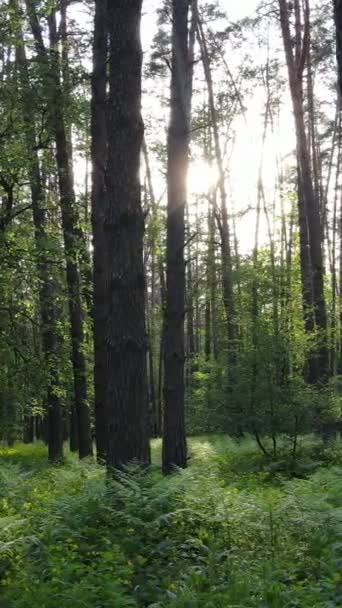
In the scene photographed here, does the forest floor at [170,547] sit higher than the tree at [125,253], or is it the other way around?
the tree at [125,253]

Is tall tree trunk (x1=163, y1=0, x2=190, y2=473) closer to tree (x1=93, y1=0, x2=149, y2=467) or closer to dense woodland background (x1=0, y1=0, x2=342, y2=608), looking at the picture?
dense woodland background (x1=0, y1=0, x2=342, y2=608)

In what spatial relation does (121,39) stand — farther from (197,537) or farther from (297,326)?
(297,326)

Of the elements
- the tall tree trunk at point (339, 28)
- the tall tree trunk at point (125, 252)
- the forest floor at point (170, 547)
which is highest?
the tall tree trunk at point (339, 28)

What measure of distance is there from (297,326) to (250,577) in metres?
10.8

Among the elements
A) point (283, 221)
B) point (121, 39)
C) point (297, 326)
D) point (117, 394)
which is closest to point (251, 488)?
point (117, 394)

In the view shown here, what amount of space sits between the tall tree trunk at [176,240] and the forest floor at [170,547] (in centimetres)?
396

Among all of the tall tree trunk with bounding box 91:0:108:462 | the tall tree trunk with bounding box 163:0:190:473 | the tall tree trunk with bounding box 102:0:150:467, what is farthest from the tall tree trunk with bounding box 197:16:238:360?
the tall tree trunk with bounding box 102:0:150:467

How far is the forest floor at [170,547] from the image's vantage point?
157 inches

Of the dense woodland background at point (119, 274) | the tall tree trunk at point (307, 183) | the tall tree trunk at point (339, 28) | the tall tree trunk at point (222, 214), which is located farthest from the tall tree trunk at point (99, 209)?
the tall tree trunk at point (222, 214)

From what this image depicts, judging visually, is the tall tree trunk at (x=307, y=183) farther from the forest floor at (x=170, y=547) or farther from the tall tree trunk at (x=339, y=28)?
the tall tree trunk at (x=339, y=28)

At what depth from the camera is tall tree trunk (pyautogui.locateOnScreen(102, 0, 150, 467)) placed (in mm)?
6609

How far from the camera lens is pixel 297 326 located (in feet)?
48.2

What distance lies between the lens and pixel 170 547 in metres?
4.94

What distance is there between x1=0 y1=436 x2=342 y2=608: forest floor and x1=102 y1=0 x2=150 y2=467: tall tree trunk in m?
0.57
